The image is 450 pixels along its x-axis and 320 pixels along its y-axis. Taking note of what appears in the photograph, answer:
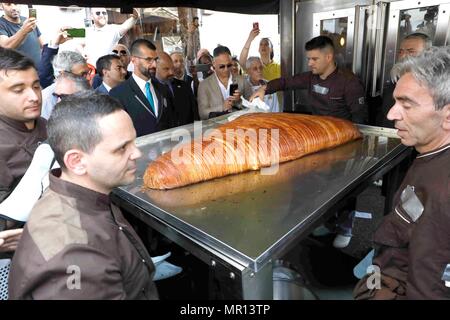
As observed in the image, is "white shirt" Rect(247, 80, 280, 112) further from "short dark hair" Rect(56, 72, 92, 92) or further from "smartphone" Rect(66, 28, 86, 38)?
"short dark hair" Rect(56, 72, 92, 92)

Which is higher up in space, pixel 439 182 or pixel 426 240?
pixel 439 182

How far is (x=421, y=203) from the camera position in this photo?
134cm

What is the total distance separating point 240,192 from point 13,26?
359 cm

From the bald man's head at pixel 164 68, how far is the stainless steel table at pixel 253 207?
6.23ft

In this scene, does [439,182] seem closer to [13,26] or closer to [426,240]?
[426,240]

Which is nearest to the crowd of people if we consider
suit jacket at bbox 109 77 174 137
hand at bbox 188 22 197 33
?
suit jacket at bbox 109 77 174 137

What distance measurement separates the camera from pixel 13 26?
364cm

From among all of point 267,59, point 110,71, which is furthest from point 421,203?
point 267,59

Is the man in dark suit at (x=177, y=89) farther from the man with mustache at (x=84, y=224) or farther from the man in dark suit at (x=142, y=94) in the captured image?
the man with mustache at (x=84, y=224)

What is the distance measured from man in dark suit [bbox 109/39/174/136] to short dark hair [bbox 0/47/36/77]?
4.56 feet

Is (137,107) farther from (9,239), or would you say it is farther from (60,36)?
(9,239)

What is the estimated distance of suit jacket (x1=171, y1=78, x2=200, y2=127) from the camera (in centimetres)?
377

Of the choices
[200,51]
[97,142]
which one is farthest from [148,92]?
[200,51]

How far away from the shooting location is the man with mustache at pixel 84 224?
89cm
